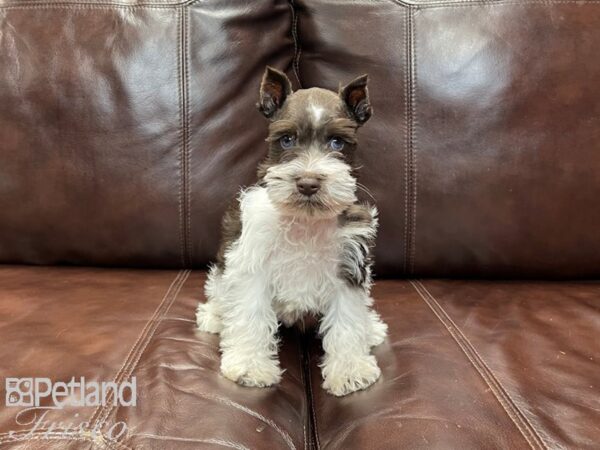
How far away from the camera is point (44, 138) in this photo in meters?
1.69

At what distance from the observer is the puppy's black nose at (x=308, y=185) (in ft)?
3.73

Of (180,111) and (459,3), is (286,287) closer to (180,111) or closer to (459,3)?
(180,111)

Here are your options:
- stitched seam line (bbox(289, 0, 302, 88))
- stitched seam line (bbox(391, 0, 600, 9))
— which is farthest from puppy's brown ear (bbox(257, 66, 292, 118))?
stitched seam line (bbox(391, 0, 600, 9))

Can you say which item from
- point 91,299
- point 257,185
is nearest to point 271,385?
point 257,185

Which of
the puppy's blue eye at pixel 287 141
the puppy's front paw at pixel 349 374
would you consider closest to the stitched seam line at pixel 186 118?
the puppy's blue eye at pixel 287 141

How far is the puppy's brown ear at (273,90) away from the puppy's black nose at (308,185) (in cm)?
24

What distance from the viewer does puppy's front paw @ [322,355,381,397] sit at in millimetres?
1198

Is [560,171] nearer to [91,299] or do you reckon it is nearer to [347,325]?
[347,325]

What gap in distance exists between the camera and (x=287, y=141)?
1237 mm

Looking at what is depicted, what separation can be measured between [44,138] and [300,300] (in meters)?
0.93

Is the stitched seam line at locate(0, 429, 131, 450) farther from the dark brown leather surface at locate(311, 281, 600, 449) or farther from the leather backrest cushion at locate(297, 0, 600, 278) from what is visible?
the leather backrest cushion at locate(297, 0, 600, 278)

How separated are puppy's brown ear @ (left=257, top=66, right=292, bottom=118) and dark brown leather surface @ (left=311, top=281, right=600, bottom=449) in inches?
23.6

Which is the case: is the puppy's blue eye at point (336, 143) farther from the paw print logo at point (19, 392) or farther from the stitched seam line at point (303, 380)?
the paw print logo at point (19, 392)

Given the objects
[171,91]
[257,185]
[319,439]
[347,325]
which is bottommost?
[319,439]
